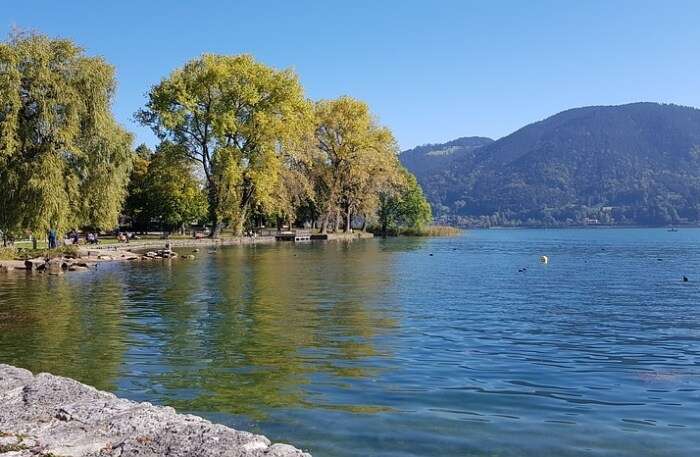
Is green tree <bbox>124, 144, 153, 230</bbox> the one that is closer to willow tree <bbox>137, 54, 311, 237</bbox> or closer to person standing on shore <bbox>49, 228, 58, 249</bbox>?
willow tree <bbox>137, 54, 311, 237</bbox>

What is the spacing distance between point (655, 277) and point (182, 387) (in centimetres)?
3248

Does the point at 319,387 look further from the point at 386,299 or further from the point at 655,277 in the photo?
the point at 655,277

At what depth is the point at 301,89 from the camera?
262ft

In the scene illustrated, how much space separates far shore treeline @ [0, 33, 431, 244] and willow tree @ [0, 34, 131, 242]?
0.07 metres

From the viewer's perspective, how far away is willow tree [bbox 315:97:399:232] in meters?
98.0

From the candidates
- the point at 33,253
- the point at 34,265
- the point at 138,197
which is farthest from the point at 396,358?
the point at 138,197

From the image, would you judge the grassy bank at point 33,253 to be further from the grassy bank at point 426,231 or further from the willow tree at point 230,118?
the grassy bank at point 426,231

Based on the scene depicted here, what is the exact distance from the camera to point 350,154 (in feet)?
324

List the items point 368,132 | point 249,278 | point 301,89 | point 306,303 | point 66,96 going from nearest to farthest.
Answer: point 306,303
point 249,278
point 66,96
point 301,89
point 368,132

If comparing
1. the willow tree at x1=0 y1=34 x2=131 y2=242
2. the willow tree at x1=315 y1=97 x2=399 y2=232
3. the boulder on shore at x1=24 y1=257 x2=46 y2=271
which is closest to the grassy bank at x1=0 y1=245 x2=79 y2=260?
the willow tree at x1=0 y1=34 x2=131 y2=242

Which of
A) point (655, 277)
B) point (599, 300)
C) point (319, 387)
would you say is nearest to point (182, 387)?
point (319, 387)

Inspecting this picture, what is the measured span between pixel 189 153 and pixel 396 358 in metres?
64.7

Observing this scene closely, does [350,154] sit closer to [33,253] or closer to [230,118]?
[230,118]

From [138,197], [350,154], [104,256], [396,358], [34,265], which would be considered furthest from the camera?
[350,154]
